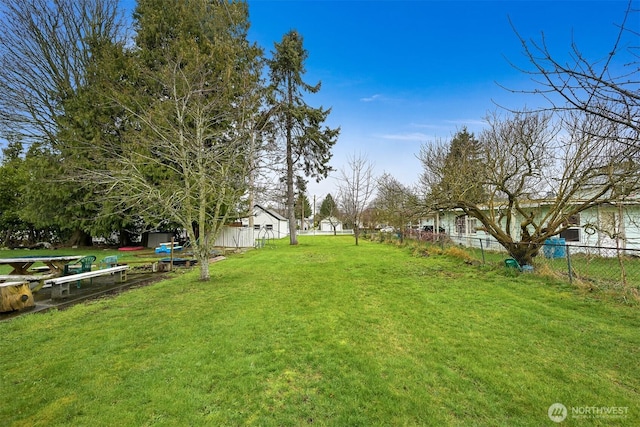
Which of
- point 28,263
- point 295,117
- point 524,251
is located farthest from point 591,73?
point 295,117

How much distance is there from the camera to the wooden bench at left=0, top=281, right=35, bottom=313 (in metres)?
5.49

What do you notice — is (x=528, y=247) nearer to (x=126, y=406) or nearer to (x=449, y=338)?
(x=449, y=338)

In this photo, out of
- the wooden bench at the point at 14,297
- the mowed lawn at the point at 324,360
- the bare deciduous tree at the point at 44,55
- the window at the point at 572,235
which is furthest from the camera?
the bare deciduous tree at the point at 44,55

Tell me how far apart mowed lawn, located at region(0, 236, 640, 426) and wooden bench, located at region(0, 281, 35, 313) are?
79 centimetres

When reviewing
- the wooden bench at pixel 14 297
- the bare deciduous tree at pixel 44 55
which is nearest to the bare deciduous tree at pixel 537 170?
the wooden bench at pixel 14 297

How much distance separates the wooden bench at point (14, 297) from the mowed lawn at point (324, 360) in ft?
2.58

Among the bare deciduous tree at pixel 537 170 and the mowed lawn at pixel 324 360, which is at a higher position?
the bare deciduous tree at pixel 537 170

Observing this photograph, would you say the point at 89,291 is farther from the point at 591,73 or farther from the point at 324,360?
the point at 591,73

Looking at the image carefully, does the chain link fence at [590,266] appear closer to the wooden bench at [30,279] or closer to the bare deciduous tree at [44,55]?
the wooden bench at [30,279]

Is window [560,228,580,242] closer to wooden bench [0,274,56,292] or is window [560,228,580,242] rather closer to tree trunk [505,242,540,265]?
tree trunk [505,242,540,265]

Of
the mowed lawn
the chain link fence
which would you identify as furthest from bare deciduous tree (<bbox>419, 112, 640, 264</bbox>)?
the mowed lawn

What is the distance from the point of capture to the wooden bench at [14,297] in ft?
18.0

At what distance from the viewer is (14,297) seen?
18.5 feet

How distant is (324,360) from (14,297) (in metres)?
6.78
